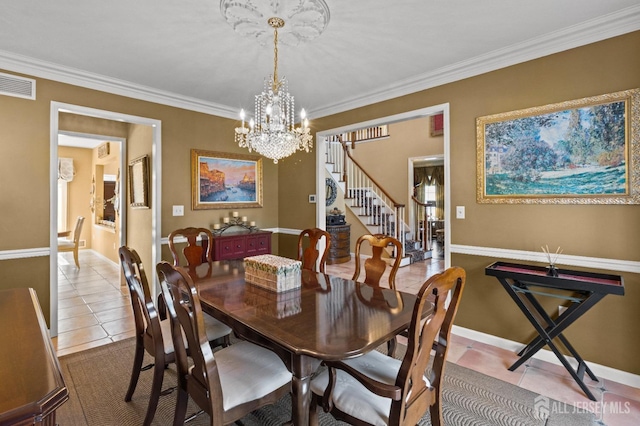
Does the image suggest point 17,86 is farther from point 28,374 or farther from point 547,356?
point 547,356

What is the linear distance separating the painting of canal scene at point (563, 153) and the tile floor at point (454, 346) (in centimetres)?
139

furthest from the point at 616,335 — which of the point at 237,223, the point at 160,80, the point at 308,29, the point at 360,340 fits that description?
the point at 160,80

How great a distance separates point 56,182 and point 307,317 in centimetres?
322

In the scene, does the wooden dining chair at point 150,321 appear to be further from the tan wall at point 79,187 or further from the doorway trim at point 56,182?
the tan wall at point 79,187

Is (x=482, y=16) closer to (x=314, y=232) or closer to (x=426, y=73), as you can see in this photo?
(x=426, y=73)

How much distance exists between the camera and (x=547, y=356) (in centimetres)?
269

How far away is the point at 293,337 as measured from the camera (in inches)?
54.2

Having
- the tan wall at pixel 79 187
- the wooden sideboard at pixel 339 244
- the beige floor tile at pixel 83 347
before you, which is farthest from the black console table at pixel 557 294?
the tan wall at pixel 79 187

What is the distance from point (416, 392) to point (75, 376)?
264cm

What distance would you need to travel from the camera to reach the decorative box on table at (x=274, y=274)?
2.04 metres

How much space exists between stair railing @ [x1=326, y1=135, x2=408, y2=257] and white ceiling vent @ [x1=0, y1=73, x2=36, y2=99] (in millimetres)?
5614

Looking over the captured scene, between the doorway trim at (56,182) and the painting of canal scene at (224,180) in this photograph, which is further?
the painting of canal scene at (224,180)

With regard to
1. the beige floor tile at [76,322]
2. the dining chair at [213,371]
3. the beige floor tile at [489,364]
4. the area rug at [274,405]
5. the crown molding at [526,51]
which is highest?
the crown molding at [526,51]

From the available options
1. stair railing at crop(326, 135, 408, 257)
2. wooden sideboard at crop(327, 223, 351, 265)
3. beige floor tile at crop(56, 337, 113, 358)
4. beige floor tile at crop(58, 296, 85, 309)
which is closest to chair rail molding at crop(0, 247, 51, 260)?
beige floor tile at crop(56, 337, 113, 358)
